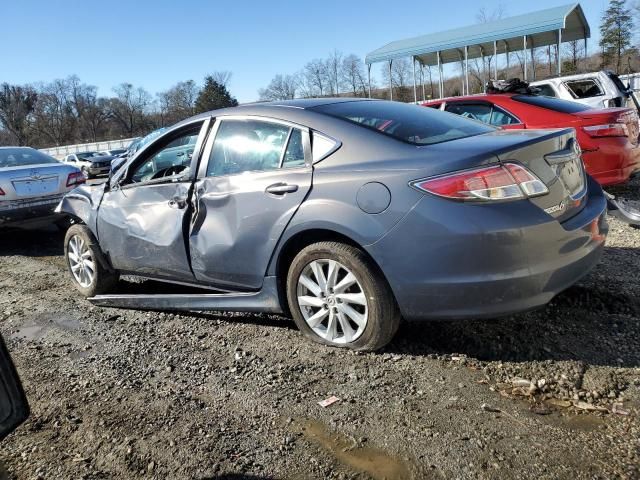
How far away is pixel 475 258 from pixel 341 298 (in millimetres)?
811

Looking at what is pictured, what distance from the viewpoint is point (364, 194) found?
2.77 metres

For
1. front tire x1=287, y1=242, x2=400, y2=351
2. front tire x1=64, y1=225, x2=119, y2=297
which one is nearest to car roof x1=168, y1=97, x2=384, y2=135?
front tire x1=287, y1=242, x2=400, y2=351

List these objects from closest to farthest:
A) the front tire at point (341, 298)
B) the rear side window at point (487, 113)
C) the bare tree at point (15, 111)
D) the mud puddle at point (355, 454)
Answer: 1. the mud puddle at point (355, 454)
2. the front tire at point (341, 298)
3. the rear side window at point (487, 113)
4. the bare tree at point (15, 111)

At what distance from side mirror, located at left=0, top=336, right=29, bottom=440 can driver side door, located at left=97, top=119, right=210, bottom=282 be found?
81.0 inches

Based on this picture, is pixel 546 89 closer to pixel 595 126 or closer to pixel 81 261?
pixel 595 126

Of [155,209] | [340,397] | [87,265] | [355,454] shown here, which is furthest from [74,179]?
[355,454]

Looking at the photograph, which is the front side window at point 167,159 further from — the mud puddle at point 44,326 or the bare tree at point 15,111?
the bare tree at point 15,111

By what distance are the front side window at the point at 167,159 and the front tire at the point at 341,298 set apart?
55.2 inches

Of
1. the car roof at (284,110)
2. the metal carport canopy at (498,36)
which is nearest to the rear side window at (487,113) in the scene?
the car roof at (284,110)

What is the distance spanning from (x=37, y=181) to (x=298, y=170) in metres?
5.46

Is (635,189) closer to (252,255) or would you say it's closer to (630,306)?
(630,306)

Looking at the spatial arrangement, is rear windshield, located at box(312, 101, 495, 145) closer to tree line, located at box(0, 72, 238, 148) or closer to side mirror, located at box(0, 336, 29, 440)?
side mirror, located at box(0, 336, 29, 440)

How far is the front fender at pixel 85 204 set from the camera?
445 cm

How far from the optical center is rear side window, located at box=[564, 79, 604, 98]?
10.1 metres
